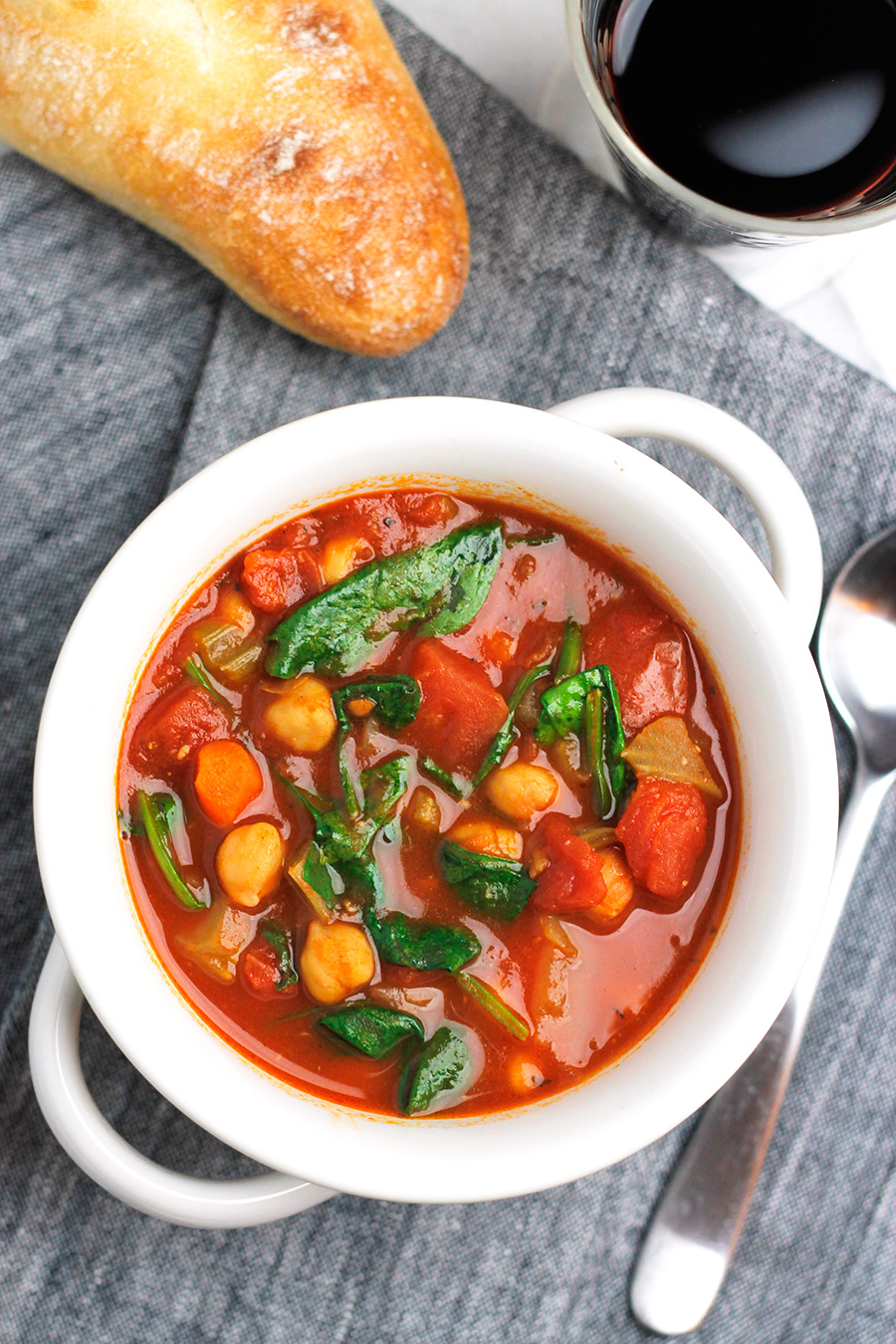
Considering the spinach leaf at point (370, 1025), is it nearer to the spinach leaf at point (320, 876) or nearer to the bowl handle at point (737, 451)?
the spinach leaf at point (320, 876)

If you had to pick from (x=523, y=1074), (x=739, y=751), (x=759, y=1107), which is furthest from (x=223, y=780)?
(x=759, y=1107)

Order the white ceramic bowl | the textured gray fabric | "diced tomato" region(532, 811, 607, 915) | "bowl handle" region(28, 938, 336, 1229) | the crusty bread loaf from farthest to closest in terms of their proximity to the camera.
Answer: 1. the textured gray fabric
2. the crusty bread loaf
3. "bowl handle" region(28, 938, 336, 1229)
4. "diced tomato" region(532, 811, 607, 915)
5. the white ceramic bowl

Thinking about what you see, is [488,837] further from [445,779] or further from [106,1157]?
[106,1157]

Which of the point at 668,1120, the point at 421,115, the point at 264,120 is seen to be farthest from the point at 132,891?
the point at 421,115

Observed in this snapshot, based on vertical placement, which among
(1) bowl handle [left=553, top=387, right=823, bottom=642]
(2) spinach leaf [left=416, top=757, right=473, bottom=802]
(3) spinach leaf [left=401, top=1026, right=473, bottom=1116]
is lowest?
(3) spinach leaf [left=401, top=1026, right=473, bottom=1116]

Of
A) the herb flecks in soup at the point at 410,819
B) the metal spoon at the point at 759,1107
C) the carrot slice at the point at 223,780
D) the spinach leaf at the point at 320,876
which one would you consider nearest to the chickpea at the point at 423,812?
the herb flecks in soup at the point at 410,819

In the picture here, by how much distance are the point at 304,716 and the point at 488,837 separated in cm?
33

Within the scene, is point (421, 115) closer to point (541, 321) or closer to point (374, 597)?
point (541, 321)

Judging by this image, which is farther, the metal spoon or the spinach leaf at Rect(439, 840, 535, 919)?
the metal spoon

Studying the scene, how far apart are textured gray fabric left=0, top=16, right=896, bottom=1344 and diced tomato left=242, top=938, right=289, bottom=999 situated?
67 centimetres

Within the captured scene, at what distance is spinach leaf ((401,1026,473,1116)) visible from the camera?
1.59 metres

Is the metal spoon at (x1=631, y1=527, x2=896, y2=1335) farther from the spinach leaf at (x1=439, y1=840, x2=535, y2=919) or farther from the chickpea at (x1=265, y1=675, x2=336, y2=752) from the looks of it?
the chickpea at (x1=265, y1=675, x2=336, y2=752)

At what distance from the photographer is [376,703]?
161cm

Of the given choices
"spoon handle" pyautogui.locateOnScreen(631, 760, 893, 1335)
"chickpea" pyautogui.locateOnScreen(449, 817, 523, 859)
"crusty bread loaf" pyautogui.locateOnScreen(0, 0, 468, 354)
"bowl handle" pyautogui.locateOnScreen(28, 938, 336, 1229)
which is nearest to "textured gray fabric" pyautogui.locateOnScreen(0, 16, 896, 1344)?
"spoon handle" pyautogui.locateOnScreen(631, 760, 893, 1335)
